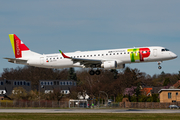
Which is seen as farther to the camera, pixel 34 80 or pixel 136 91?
pixel 34 80

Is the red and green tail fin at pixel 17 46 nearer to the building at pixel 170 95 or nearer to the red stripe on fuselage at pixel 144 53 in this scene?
the red stripe on fuselage at pixel 144 53

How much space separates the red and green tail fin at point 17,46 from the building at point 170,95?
5090 centimetres

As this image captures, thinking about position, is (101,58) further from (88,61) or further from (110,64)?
(88,61)

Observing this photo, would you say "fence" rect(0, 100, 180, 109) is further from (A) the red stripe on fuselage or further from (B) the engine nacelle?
(A) the red stripe on fuselage

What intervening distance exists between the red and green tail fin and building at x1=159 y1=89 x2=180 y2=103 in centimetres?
5090

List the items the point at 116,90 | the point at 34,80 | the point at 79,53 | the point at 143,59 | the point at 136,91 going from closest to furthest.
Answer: the point at 143,59, the point at 79,53, the point at 136,91, the point at 116,90, the point at 34,80

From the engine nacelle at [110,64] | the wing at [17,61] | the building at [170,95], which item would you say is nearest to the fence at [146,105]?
the building at [170,95]

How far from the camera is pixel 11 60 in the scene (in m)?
57.8

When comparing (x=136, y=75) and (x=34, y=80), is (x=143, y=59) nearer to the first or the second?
(x=136, y=75)

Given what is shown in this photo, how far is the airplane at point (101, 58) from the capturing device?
171ft

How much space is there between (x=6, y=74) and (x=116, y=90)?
5820 cm

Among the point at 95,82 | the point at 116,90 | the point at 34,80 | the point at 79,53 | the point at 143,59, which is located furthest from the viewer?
the point at 34,80
